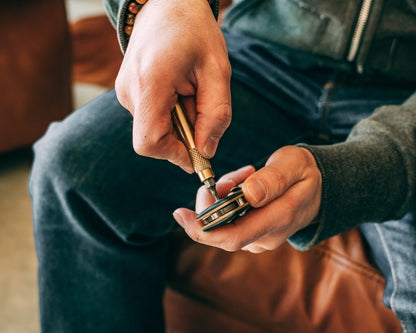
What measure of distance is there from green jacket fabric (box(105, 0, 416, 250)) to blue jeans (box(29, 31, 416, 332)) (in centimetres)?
6

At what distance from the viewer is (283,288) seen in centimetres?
61

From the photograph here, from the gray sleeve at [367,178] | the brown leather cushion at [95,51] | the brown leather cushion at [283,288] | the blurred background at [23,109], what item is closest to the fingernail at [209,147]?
the gray sleeve at [367,178]

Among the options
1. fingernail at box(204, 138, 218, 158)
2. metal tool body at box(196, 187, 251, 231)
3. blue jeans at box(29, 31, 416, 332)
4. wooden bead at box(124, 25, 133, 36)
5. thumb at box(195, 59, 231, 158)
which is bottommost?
blue jeans at box(29, 31, 416, 332)

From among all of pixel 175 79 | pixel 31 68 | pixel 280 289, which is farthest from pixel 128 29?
pixel 31 68

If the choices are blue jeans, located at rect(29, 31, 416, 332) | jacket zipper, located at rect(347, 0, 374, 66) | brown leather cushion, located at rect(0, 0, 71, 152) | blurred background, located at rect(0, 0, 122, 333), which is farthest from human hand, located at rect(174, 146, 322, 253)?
brown leather cushion, located at rect(0, 0, 71, 152)

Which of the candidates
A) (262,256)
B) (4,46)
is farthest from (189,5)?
(4,46)

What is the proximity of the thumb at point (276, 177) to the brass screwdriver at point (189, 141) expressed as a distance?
4 centimetres

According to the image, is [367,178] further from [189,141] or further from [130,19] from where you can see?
[130,19]

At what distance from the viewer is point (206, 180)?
0.40 metres

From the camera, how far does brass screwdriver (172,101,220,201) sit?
39cm

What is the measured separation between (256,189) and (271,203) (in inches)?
2.0

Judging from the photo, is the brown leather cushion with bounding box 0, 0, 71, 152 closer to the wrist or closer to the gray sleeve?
the wrist

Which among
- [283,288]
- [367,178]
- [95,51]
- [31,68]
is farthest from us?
[95,51]

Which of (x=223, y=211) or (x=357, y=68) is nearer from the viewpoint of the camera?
(x=223, y=211)
